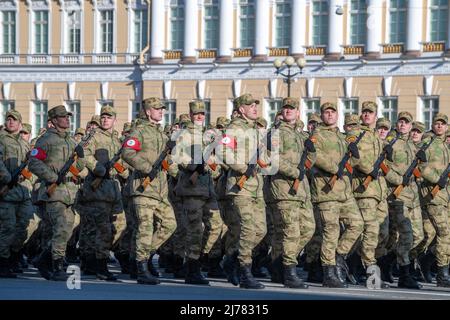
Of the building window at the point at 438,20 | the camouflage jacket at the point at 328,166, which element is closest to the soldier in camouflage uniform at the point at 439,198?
the camouflage jacket at the point at 328,166

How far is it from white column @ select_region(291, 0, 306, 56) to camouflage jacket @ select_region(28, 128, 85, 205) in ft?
105

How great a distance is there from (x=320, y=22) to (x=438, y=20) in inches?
171

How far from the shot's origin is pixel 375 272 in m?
19.3

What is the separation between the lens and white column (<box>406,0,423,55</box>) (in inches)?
1907

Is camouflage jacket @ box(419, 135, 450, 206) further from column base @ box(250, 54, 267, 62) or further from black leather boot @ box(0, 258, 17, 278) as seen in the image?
column base @ box(250, 54, 267, 62)

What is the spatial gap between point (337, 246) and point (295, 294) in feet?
5.93

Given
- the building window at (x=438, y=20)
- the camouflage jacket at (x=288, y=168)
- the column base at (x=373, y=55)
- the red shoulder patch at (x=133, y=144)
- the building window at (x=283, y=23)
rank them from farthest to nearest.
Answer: the building window at (x=283, y=23), the column base at (x=373, y=55), the building window at (x=438, y=20), the red shoulder patch at (x=133, y=144), the camouflage jacket at (x=288, y=168)

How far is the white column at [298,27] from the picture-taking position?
5088cm

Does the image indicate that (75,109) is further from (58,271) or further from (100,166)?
(58,271)

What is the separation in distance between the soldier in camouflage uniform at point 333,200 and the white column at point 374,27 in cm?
3041

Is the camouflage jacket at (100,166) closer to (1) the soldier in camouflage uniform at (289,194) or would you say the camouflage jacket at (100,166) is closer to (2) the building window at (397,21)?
(1) the soldier in camouflage uniform at (289,194)
